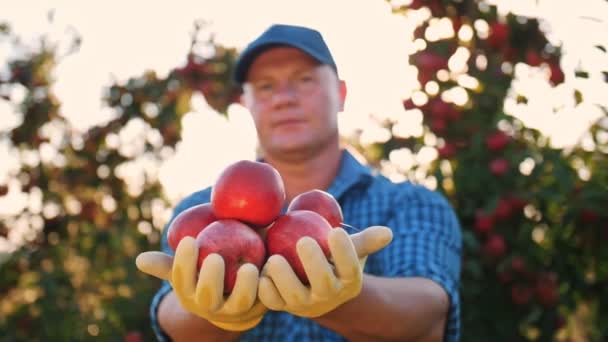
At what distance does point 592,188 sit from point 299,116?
4.30 feet

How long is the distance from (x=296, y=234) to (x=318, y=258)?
11cm

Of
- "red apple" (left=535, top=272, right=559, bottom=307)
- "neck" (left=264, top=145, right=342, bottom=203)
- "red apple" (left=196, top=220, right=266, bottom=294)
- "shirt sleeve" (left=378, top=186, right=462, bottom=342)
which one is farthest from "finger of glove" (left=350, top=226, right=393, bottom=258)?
"red apple" (left=535, top=272, right=559, bottom=307)

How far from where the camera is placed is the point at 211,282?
1434mm

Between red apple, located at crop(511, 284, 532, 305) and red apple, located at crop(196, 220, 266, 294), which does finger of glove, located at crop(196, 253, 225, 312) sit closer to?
red apple, located at crop(196, 220, 266, 294)

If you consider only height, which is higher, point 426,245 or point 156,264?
point 156,264

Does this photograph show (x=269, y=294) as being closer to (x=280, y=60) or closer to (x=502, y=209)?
(x=280, y=60)

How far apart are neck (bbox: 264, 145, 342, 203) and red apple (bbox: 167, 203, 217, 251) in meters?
1.01

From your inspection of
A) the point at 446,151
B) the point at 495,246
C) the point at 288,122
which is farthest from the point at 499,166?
the point at 288,122

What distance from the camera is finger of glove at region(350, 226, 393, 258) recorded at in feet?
5.23

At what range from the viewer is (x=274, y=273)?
A: 1.46m

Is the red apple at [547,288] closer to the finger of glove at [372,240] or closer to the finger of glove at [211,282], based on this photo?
the finger of glove at [372,240]

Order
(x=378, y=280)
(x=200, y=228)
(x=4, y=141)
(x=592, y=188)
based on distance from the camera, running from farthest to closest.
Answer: (x=4, y=141) → (x=592, y=188) → (x=378, y=280) → (x=200, y=228)

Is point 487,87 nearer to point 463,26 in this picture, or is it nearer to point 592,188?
point 463,26

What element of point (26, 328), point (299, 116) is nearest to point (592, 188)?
point (299, 116)
